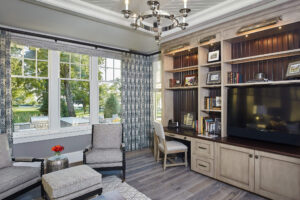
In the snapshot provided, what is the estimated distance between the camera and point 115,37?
3.69 meters

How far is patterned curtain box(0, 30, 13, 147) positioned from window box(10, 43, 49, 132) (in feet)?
0.93

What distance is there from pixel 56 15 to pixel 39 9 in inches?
9.3

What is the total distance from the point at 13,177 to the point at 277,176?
3333 millimetres

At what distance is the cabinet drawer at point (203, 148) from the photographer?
9.90 ft

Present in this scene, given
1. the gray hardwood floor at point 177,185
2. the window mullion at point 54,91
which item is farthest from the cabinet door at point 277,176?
the window mullion at point 54,91

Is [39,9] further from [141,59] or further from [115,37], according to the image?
[141,59]

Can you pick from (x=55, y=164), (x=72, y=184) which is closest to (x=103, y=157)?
(x=55, y=164)

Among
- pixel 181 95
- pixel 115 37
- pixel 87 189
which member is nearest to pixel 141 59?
pixel 115 37

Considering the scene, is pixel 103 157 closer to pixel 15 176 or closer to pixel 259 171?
pixel 15 176

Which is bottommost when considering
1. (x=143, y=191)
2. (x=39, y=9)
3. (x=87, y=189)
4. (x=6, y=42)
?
(x=143, y=191)

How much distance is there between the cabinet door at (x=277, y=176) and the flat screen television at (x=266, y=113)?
1.21 feet

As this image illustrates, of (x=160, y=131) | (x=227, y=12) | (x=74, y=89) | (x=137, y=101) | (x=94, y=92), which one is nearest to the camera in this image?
(x=227, y=12)

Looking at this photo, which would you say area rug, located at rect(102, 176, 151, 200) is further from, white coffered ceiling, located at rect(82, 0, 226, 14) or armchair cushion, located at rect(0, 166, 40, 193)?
white coffered ceiling, located at rect(82, 0, 226, 14)

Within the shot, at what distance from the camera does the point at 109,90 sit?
450cm
